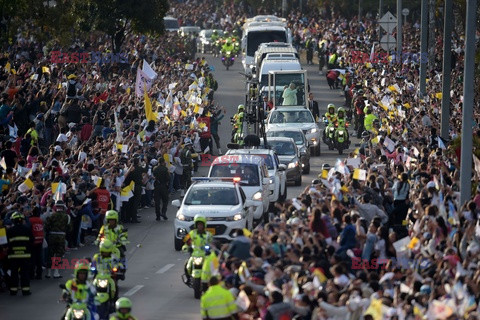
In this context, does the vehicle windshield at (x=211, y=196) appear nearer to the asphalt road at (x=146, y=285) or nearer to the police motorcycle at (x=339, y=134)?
the asphalt road at (x=146, y=285)

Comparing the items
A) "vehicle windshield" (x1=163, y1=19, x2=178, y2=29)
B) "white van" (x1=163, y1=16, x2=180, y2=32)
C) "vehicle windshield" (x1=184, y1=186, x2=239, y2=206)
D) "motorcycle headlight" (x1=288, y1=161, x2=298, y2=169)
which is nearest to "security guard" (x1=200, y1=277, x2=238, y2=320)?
"vehicle windshield" (x1=184, y1=186, x2=239, y2=206)

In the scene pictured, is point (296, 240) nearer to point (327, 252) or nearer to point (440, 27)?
point (327, 252)

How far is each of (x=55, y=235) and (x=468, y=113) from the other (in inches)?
306

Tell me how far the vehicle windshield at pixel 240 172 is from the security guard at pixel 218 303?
13161 millimetres

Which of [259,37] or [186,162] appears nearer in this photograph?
[186,162]

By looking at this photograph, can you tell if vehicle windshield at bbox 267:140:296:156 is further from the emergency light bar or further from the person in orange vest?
the person in orange vest

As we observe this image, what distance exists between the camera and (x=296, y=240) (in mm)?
23641

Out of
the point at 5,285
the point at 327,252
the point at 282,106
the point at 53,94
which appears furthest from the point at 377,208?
the point at 282,106

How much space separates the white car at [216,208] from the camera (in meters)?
30.2

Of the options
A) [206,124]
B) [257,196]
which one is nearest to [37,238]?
[257,196]

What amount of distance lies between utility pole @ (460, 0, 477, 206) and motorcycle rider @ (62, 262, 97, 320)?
7.64 metres

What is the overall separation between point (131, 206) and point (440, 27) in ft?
113

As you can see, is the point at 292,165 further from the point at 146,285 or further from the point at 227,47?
the point at 227,47

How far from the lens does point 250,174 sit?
34.3 meters
